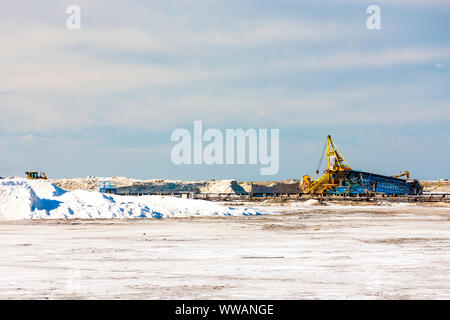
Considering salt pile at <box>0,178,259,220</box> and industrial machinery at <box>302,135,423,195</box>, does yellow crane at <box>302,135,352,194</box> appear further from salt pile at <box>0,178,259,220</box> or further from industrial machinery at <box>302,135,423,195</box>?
salt pile at <box>0,178,259,220</box>

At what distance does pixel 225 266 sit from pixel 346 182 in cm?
7171

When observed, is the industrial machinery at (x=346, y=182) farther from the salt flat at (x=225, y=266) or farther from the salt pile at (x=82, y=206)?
the salt flat at (x=225, y=266)

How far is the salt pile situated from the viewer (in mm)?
32938

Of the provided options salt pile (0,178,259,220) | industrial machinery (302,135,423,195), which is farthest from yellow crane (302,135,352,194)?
salt pile (0,178,259,220)

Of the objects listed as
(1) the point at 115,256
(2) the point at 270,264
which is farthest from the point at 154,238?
(2) the point at 270,264

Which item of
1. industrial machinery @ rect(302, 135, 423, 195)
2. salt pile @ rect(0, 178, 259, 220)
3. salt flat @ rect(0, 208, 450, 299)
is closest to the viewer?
salt flat @ rect(0, 208, 450, 299)

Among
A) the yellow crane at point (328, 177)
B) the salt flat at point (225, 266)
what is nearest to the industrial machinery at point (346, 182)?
the yellow crane at point (328, 177)

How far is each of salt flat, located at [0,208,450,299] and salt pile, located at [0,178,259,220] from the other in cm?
1103

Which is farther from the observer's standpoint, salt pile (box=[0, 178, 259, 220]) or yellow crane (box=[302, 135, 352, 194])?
yellow crane (box=[302, 135, 352, 194])

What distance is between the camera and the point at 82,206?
34562 mm

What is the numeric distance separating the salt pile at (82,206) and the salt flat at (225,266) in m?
11.0

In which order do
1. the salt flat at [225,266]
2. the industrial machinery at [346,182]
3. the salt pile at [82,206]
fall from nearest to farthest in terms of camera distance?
the salt flat at [225,266] < the salt pile at [82,206] < the industrial machinery at [346,182]

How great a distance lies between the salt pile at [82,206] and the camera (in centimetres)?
3294
